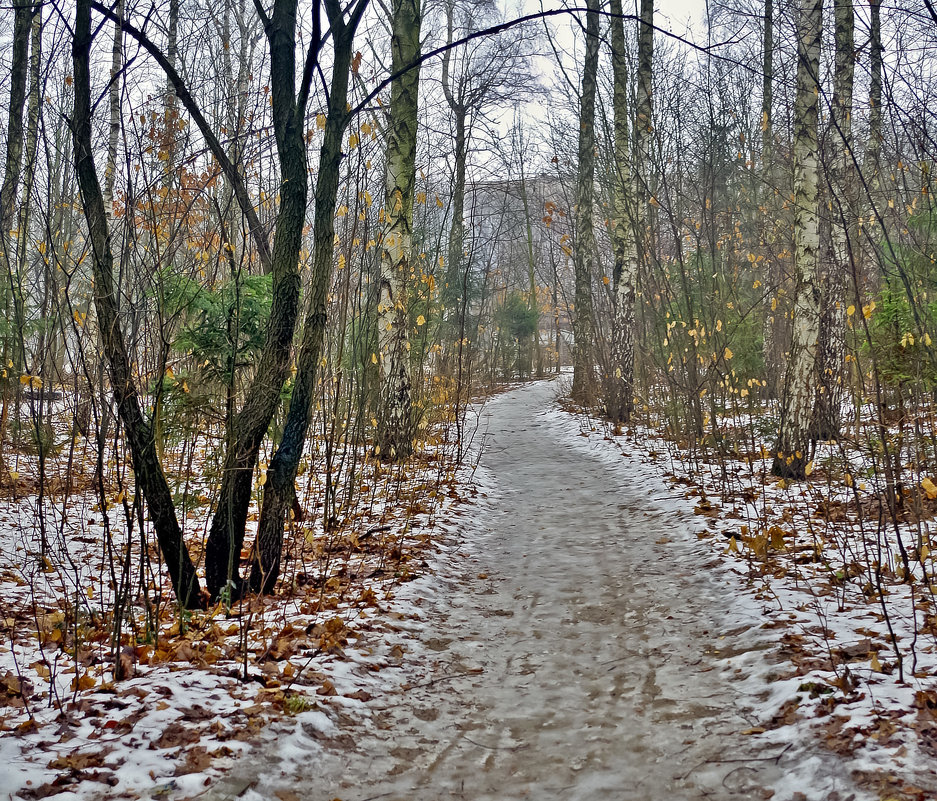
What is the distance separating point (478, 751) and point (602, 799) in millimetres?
616

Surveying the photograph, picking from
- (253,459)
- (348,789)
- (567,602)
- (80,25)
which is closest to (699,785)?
(348,789)

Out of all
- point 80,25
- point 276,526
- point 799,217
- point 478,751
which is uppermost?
point 80,25

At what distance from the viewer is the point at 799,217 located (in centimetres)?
736

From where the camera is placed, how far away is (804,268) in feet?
23.9

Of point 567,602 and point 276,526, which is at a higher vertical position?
point 276,526

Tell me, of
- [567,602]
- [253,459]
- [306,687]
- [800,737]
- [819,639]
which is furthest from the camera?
[567,602]

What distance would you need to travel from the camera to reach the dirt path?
109 inches

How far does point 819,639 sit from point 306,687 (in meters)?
2.72

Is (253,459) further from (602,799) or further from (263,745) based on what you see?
(602,799)

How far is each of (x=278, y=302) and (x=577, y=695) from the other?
2872 mm

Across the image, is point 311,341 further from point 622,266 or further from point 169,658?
point 622,266

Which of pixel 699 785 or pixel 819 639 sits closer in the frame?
pixel 699 785

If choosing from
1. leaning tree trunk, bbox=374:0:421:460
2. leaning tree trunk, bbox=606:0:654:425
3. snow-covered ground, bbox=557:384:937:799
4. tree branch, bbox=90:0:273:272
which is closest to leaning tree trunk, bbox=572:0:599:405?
leaning tree trunk, bbox=606:0:654:425

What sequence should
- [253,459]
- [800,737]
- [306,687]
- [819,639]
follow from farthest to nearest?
[253,459]
[819,639]
[306,687]
[800,737]
